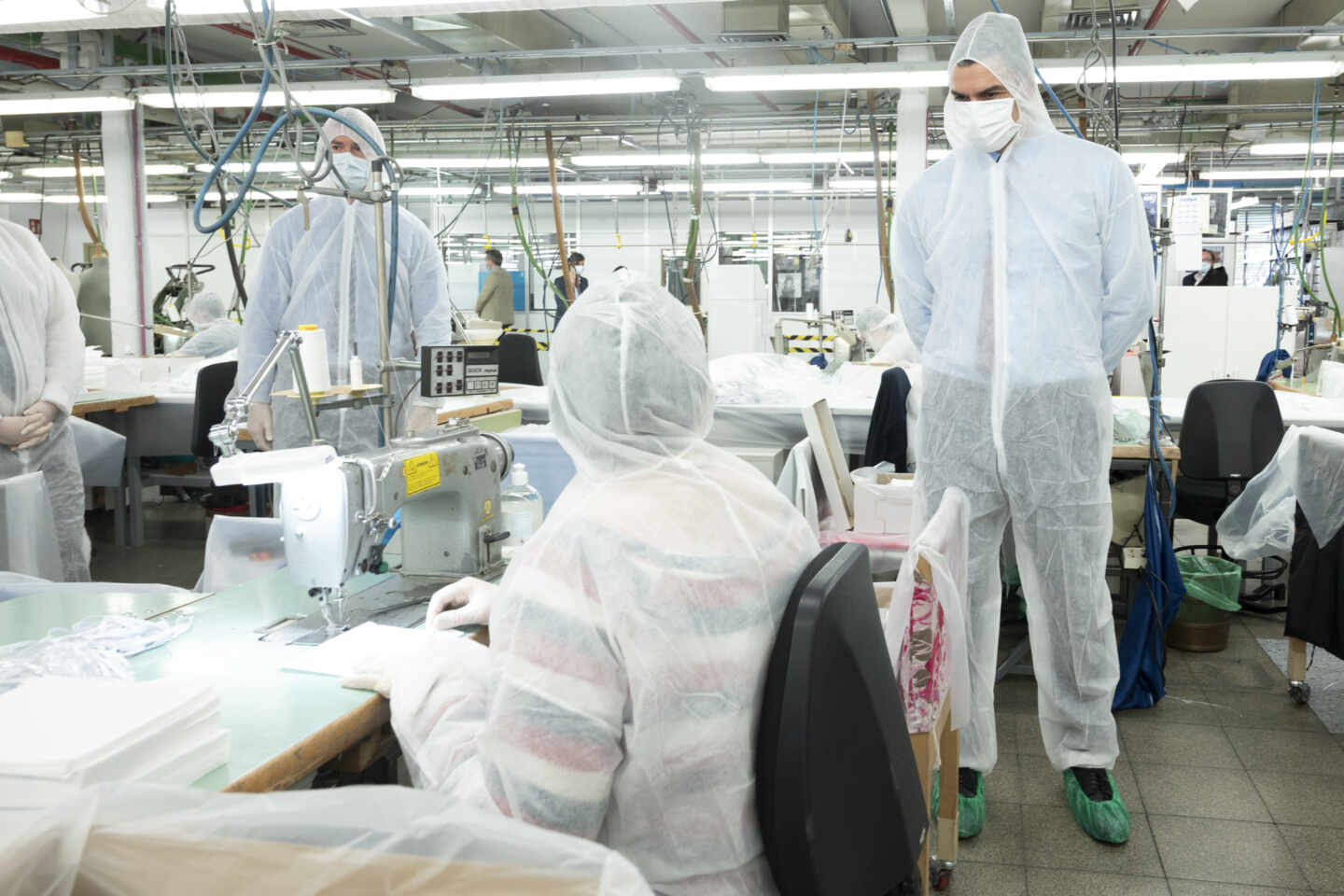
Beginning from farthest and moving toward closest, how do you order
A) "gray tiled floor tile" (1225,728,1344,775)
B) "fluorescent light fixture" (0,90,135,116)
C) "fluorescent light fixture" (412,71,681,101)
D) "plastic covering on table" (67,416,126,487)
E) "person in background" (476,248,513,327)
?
"person in background" (476,248,513,327)
"fluorescent light fixture" (0,90,135,116)
"fluorescent light fixture" (412,71,681,101)
"plastic covering on table" (67,416,126,487)
"gray tiled floor tile" (1225,728,1344,775)

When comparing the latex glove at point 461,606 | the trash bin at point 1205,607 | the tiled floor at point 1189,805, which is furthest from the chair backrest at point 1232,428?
the latex glove at point 461,606

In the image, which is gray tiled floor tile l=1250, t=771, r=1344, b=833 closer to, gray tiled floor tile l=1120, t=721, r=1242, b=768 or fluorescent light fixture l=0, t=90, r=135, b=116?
gray tiled floor tile l=1120, t=721, r=1242, b=768

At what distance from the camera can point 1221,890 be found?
2.24 m

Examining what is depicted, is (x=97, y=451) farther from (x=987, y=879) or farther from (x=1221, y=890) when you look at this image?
(x=1221, y=890)

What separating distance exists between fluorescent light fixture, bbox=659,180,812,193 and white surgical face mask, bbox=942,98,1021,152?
8.48 meters

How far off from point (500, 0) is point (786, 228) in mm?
9824

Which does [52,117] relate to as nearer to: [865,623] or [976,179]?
[976,179]

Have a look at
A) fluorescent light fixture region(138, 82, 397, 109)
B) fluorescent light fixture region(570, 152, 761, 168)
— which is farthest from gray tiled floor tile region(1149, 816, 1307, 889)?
fluorescent light fixture region(570, 152, 761, 168)

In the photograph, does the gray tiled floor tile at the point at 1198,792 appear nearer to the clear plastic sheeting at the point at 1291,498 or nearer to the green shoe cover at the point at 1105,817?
the green shoe cover at the point at 1105,817

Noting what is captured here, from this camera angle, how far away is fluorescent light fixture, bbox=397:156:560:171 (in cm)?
914

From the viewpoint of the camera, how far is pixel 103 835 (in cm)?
62

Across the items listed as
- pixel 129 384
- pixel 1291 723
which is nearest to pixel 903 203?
pixel 1291 723

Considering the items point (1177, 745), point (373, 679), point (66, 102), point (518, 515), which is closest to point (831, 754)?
point (373, 679)

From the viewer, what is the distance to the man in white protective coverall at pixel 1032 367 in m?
2.29
